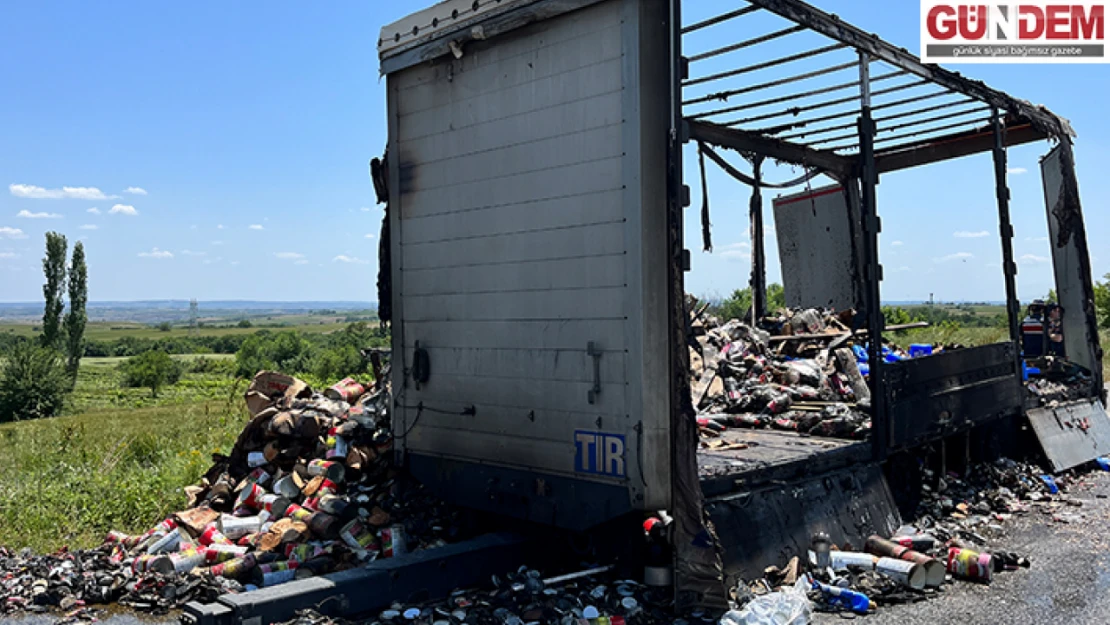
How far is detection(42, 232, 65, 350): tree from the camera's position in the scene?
192 ft

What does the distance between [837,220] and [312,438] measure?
7.86 metres

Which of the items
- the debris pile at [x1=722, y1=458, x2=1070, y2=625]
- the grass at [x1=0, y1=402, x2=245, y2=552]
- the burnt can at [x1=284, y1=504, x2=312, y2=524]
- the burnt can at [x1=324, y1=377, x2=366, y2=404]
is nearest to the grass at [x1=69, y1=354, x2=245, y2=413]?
the grass at [x1=0, y1=402, x2=245, y2=552]

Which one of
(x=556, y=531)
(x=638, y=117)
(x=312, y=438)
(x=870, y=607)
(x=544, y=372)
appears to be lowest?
(x=870, y=607)

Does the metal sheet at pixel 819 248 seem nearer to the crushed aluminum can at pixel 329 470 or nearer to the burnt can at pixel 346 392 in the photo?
the burnt can at pixel 346 392

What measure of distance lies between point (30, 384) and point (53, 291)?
70.3 ft

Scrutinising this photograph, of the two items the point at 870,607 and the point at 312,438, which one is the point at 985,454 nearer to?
the point at 870,607

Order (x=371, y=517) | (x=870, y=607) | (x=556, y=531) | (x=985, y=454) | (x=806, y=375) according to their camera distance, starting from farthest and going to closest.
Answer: (x=806, y=375)
(x=985, y=454)
(x=371, y=517)
(x=556, y=531)
(x=870, y=607)

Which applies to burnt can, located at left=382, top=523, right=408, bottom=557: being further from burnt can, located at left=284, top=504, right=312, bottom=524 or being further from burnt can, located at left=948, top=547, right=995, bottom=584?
burnt can, located at left=948, top=547, right=995, bottom=584

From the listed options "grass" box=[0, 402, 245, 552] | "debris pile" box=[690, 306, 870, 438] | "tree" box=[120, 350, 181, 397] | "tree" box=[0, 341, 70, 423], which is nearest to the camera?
"grass" box=[0, 402, 245, 552]

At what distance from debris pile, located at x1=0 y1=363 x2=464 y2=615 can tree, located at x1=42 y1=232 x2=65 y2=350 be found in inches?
2228

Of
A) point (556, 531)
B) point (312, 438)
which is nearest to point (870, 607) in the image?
point (556, 531)

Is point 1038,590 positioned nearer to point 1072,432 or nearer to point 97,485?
point 1072,432

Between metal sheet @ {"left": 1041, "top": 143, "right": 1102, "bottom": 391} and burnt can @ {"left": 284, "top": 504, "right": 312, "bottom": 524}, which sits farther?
metal sheet @ {"left": 1041, "top": 143, "right": 1102, "bottom": 391}

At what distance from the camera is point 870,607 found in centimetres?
493
